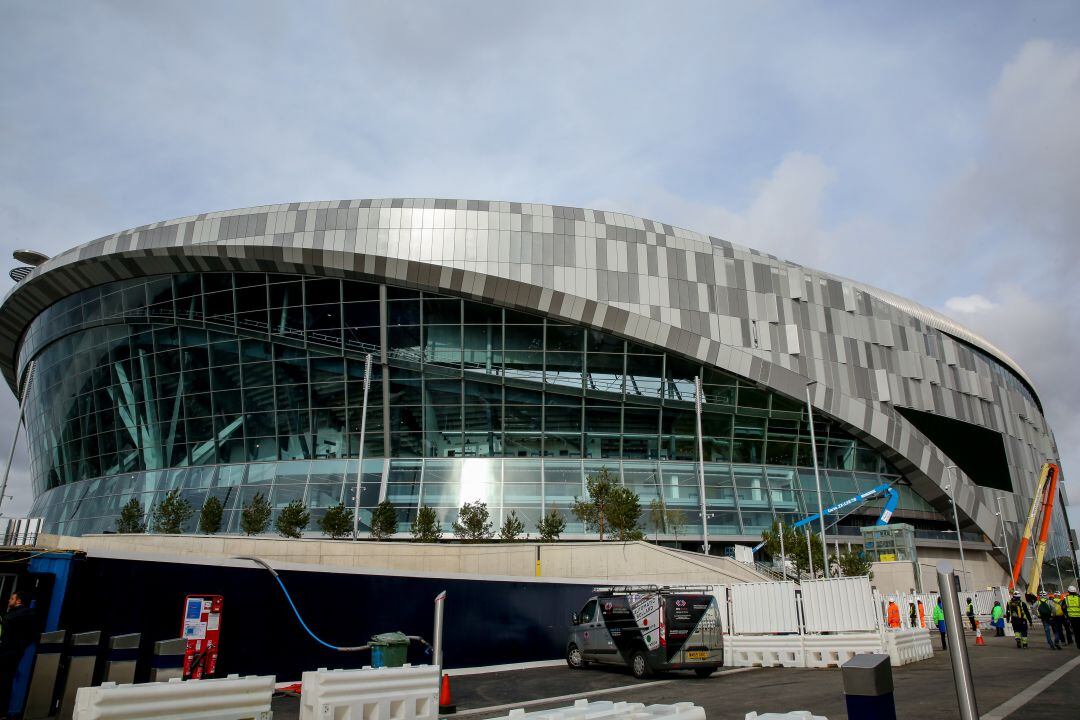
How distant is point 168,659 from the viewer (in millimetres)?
11039

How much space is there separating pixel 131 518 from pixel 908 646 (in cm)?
3958

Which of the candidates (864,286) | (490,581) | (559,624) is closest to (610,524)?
(559,624)

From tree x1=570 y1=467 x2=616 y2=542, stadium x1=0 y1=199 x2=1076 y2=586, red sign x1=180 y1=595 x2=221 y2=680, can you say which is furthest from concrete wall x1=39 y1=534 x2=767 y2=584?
red sign x1=180 y1=595 x2=221 y2=680

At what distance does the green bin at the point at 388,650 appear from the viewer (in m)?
12.4

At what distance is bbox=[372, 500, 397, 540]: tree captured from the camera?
121 feet

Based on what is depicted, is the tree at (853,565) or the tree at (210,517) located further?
the tree at (210,517)

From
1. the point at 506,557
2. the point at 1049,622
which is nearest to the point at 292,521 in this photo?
the point at 506,557

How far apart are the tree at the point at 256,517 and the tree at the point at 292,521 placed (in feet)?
3.00

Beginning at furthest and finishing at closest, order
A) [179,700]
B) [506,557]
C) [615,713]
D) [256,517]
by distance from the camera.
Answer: [256,517] < [506,557] < [179,700] < [615,713]

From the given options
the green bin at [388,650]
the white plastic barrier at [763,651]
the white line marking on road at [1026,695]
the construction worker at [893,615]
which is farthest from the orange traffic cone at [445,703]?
the construction worker at [893,615]

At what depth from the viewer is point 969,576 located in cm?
4641

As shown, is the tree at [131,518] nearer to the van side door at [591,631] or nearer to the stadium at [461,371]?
the stadium at [461,371]

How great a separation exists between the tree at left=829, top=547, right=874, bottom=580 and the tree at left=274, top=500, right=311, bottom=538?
28023mm

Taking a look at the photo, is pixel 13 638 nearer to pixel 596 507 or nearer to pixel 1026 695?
pixel 1026 695
